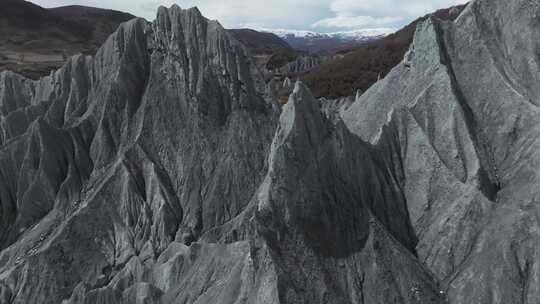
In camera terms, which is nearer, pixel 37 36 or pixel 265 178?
pixel 265 178

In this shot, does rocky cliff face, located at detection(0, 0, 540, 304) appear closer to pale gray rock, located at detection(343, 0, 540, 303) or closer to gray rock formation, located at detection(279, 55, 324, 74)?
pale gray rock, located at detection(343, 0, 540, 303)

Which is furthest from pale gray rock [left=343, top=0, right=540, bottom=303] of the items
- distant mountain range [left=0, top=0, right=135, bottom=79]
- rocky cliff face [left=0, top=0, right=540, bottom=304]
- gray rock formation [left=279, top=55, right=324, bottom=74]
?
gray rock formation [left=279, top=55, right=324, bottom=74]

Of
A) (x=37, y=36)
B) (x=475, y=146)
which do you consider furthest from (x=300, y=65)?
(x=475, y=146)

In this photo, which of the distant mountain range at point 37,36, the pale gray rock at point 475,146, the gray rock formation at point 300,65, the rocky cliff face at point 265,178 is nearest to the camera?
the pale gray rock at point 475,146

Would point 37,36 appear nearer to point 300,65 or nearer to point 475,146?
point 300,65

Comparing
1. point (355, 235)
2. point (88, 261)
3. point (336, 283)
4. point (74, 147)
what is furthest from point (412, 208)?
point (74, 147)

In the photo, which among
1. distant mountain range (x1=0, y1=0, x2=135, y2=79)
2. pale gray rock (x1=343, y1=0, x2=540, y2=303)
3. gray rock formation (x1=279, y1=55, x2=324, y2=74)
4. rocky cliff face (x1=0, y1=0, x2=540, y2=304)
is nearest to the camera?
pale gray rock (x1=343, y1=0, x2=540, y2=303)

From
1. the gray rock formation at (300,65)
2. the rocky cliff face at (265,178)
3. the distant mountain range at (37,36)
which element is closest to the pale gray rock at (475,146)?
the rocky cliff face at (265,178)

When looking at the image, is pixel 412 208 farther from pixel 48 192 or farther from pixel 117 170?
pixel 48 192

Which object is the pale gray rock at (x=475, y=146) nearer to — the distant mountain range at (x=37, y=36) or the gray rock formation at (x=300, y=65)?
the distant mountain range at (x=37, y=36)
